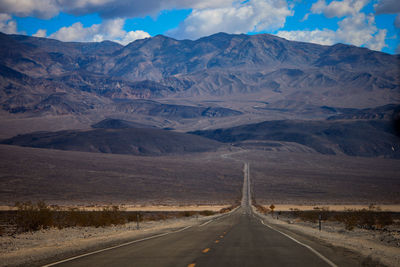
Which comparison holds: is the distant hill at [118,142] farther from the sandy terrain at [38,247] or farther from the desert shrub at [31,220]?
the sandy terrain at [38,247]

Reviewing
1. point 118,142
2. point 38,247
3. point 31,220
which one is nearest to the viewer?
point 38,247

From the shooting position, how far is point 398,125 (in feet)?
28.0

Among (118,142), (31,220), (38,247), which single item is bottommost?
(38,247)

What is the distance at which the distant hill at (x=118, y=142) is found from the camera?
584 ft

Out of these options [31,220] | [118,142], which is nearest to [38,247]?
[31,220]

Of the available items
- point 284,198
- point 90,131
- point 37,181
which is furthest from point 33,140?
point 284,198

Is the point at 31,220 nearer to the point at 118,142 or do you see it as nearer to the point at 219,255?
the point at 219,255

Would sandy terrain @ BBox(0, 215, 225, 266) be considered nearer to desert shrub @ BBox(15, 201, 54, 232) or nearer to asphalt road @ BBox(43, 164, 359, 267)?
desert shrub @ BBox(15, 201, 54, 232)

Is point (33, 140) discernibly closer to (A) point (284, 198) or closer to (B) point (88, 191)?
(B) point (88, 191)

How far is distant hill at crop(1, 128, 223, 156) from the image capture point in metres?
178

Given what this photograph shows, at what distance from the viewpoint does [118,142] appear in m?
185

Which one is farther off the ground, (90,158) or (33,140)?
(33,140)

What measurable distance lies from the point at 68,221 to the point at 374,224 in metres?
18.8

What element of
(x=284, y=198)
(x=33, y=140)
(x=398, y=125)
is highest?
(x=33, y=140)
